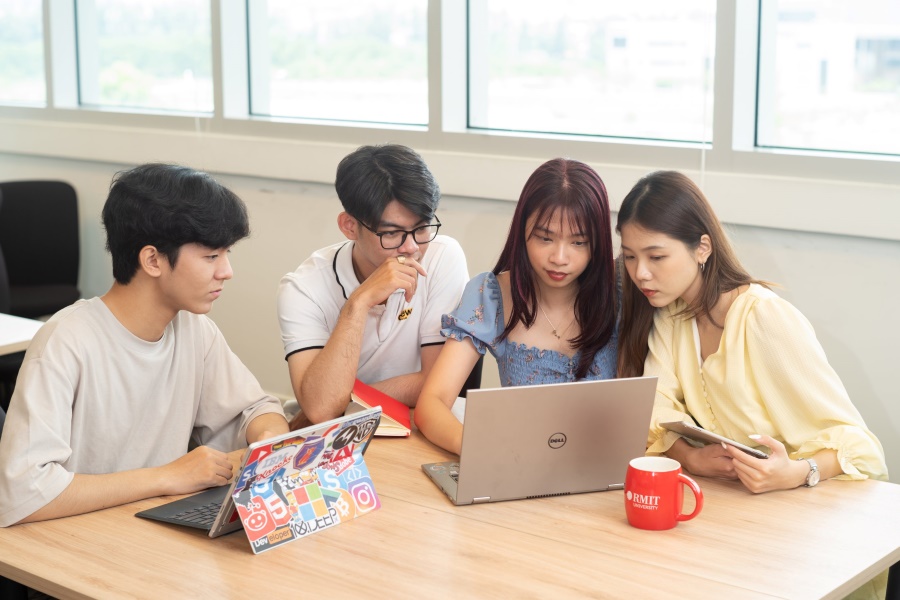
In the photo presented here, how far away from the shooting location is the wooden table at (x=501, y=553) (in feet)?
4.84

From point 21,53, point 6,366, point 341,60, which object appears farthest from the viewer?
point 21,53

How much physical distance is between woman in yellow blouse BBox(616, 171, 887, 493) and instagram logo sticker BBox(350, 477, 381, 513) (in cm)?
58

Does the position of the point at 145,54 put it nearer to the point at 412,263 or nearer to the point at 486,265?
the point at 486,265

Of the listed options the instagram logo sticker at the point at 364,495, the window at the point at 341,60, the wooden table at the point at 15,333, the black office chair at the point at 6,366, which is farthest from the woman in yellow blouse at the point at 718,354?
the black office chair at the point at 6,366

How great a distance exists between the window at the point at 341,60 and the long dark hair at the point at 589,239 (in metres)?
1.70

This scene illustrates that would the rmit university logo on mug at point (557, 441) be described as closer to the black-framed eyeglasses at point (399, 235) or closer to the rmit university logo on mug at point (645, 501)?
the rmit university logo on mug at point (645, 501)

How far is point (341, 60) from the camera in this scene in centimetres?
406

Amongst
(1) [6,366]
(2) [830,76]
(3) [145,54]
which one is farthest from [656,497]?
(3) [145,54]

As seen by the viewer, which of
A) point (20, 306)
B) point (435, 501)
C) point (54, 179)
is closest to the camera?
point (435, 501)

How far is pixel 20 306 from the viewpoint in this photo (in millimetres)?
4258

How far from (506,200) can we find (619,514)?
1.80m

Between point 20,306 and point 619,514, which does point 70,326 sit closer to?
point 619,514

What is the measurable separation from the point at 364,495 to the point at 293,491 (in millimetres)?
142

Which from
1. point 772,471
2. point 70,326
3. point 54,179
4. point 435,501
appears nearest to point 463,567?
point 435,501
